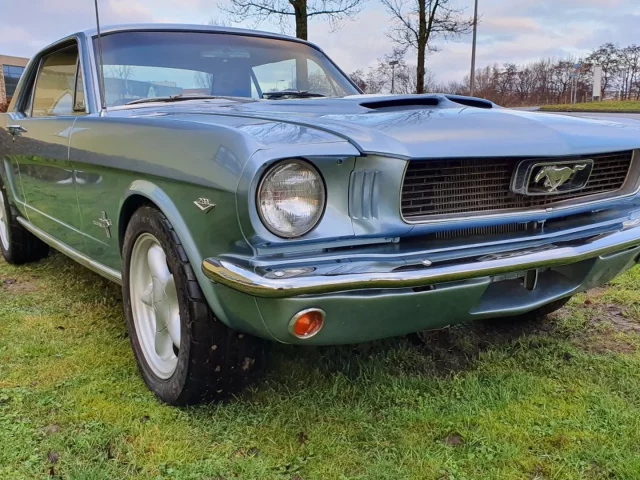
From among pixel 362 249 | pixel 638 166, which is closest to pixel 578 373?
pixel 638 166

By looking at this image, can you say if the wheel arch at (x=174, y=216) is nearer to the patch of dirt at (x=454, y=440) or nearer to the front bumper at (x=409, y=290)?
the front bumper at (x=409, y=290)

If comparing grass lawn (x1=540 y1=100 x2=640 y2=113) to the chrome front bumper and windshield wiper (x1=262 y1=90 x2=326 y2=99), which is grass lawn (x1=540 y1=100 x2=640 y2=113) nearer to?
windshield wiper (x1=262 y1=90 x2=326 y2=99)

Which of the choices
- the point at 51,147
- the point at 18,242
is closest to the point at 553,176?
the point at 51,147

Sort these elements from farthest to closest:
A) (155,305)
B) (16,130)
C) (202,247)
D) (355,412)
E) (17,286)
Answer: (17,286) → (16,130) → (155,305) → (355,412) → (202,247)

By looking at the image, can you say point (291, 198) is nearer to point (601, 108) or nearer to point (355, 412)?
point (355, 412)

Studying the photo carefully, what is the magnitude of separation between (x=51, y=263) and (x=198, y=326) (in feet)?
9.68

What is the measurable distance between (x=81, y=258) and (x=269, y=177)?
172 centimetres

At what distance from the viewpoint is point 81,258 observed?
9.80 ft

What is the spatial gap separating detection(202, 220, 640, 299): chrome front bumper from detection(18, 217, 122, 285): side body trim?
1.04 meters

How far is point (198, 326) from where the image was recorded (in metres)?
1.92

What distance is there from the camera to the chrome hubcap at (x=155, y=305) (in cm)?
221

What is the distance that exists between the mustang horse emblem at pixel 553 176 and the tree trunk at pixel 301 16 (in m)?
9.09

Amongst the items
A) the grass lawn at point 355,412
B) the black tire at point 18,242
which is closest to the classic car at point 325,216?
the grass lawn at point 355,412

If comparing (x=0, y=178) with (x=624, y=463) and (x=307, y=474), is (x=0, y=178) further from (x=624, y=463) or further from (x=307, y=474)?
(x=624, y=463)
